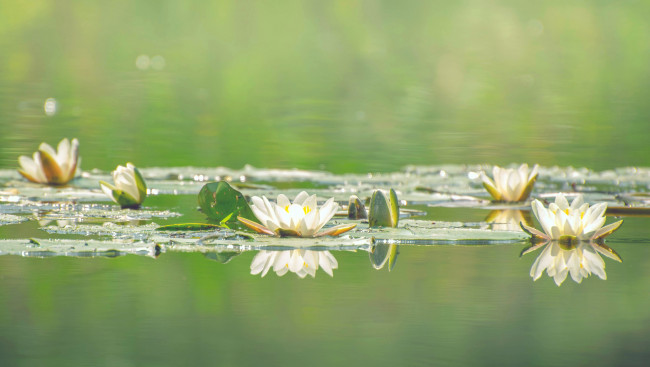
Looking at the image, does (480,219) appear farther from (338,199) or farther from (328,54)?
(328,54)

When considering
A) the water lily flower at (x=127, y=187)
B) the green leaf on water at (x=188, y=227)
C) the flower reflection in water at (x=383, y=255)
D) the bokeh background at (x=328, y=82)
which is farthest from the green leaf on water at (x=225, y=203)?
the bokeh background at (x=328, y=82)

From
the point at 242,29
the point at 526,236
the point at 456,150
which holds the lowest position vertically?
the point at 526,236

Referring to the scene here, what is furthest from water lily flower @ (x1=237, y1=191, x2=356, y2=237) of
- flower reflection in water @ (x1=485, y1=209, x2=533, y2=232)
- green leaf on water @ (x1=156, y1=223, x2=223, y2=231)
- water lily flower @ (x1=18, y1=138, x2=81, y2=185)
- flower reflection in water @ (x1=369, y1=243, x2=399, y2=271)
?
water lily flower @ (x1=18, y1=138, x2=81, y2=185)

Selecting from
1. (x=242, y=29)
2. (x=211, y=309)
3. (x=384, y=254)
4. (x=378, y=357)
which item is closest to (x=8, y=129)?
(x=384, y=254)

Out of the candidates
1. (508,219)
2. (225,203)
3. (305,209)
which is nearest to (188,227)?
(225,203)

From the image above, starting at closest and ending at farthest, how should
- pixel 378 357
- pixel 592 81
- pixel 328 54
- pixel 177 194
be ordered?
pixel 378 357 → pixel 177 194 → pixel 592 81 → pixel 328 54

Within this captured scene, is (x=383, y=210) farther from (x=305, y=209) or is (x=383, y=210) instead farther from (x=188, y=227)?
(x=188, y=227)
